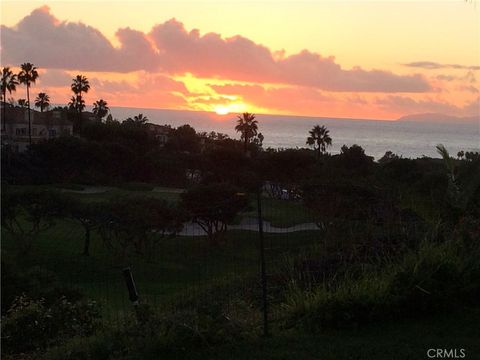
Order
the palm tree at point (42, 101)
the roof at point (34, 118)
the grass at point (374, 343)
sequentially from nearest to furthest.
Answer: the grass at point (374, 343)
the roof at point (34, 118)
the palm tree at point (42, 101)

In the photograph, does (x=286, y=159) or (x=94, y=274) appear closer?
(x=94, y=274)

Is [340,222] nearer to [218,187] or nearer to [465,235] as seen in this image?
[465,235]

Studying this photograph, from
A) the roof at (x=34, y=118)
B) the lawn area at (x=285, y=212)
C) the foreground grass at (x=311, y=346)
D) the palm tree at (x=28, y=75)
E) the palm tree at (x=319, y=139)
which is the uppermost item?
the palm tree at (x=28, y=75)

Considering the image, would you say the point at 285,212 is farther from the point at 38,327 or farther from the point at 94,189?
the point at 94,189

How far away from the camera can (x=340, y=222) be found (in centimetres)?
876

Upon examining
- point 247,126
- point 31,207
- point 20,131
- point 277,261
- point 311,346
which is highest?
point 247,126

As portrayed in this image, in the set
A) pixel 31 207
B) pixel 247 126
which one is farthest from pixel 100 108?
pixel 31 207

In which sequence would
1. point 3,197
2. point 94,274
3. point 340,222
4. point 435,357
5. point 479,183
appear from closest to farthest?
point 435,357 → point 479,183 → point 340,222 → point 94,274 → point 3,197

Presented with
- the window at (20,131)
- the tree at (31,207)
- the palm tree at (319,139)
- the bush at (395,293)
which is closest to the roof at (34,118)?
the window at (20,131)

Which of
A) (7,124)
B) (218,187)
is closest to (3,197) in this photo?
(218,187)

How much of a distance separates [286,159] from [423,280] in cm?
4188

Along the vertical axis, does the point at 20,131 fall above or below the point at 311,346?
above

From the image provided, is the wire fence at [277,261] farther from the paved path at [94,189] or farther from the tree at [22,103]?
the tree at [22,103]

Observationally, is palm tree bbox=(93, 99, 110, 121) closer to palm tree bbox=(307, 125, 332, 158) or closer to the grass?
palm tree bbox=(307, 125, 332, 158)
